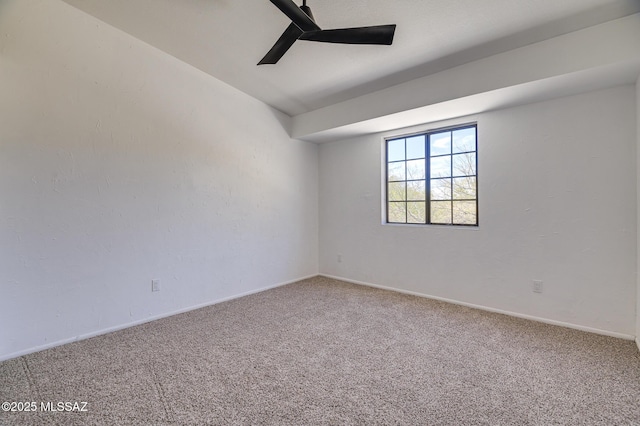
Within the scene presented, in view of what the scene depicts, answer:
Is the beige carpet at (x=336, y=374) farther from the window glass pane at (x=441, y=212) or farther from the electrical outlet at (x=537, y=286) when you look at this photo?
the window glass pane at (x=441, y=212)

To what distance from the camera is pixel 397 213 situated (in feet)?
13.1

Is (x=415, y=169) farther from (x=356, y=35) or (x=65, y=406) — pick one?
(x=65, y=406)

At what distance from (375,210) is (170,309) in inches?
113

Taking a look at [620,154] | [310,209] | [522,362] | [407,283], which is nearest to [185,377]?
[522,362]

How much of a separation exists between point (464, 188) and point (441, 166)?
404 millimetres

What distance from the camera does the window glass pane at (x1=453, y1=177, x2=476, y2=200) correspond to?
131 inches

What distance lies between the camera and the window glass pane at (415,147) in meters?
3.76

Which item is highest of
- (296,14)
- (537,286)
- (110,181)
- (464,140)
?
Answer: (296,14)

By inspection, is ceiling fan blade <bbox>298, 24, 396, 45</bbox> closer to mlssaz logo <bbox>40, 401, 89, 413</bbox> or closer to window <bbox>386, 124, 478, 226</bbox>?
window <bbox>386, 124, 478, 226</bbox>

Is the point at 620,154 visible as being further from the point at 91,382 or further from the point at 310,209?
the point at 91,382

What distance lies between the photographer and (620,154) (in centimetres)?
243

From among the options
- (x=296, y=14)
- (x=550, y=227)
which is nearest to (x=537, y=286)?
(x=550, y=227)

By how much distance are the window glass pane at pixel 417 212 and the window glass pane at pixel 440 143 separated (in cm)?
69

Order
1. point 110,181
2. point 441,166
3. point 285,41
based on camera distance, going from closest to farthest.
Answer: point 285,41
point 110,181
point 441,166
